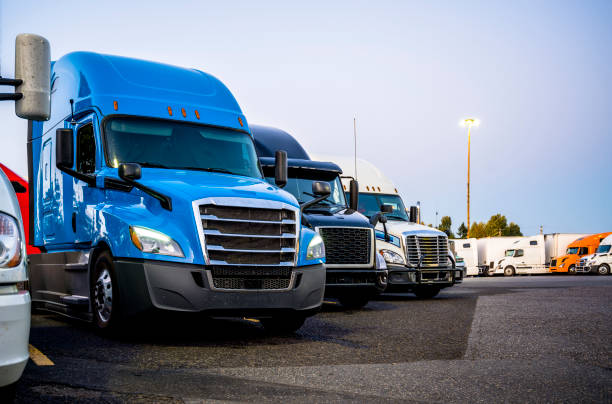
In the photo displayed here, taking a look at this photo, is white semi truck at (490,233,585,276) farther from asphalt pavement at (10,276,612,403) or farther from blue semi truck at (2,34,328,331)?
blue semi truck at (2,34,328,331)

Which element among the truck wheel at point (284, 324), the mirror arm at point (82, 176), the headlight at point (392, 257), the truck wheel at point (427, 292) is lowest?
the truck wheel at point (427, 292)

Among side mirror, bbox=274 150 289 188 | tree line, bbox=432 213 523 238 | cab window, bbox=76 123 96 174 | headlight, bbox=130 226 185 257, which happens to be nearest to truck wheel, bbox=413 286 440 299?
side mirror, bbox=274 150 289 188

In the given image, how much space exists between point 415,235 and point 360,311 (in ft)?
12.3

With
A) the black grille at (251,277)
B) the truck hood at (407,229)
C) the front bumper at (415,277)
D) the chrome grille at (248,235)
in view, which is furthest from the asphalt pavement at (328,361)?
the truck hood at (407,229)

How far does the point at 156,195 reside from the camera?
24.7ft

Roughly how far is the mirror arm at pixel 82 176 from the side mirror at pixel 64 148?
0.17 meters

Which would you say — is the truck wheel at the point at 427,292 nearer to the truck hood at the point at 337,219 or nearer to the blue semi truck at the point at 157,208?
the truck hood at the point at 337,219

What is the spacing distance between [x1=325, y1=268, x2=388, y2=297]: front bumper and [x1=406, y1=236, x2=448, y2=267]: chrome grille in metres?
2.75

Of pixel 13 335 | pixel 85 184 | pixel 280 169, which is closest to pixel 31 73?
pixel 13 335

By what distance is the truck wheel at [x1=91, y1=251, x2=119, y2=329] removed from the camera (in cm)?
753

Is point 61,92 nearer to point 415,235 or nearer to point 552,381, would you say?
point 552,381

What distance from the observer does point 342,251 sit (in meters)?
12.6

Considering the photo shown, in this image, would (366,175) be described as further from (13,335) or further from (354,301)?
(13,335)

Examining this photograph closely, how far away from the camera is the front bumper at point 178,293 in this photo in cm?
714
